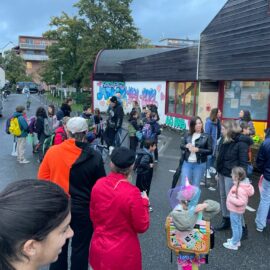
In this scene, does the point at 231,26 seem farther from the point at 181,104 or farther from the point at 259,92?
the point at 181,104

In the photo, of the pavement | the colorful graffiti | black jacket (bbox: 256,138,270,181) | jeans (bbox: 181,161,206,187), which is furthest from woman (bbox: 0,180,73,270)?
the colorful graffiti

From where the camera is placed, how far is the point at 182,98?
17.5 m

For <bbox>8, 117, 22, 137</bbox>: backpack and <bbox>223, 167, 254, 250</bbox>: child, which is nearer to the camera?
<bbox>223, 167, 254, 250</bbox>: child

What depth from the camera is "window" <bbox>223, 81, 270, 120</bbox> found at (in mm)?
12219

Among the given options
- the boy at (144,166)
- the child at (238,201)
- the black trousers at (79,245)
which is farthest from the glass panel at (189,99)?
the black trousers at (79,245)

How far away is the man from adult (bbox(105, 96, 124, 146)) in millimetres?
7265

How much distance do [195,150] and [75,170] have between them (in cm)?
310

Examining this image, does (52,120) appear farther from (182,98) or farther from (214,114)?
(182,98)

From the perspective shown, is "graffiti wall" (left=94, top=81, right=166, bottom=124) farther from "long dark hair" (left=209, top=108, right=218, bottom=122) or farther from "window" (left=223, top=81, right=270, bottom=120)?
"long dark hair" (left=209, top=108, right=218, bottom=122)

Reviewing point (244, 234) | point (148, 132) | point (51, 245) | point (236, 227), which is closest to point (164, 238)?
point (236, 227)

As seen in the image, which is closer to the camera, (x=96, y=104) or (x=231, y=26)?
(x=231, y=26)

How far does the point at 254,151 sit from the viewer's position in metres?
9.02

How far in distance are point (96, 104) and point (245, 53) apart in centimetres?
1595

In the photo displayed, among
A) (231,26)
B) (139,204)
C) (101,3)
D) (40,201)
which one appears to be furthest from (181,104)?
(101,3)
